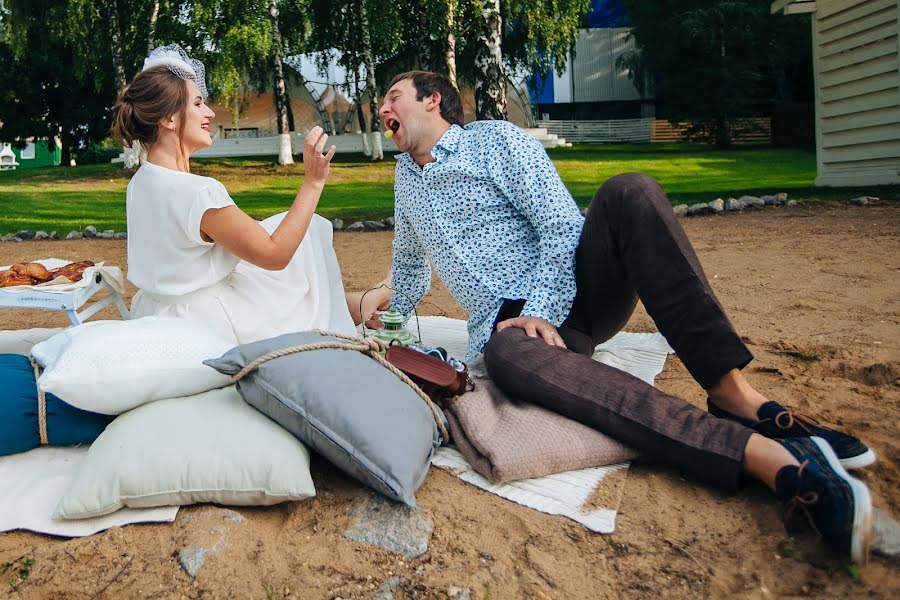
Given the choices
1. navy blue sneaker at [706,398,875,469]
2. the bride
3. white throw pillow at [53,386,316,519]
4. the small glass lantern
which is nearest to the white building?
the small glass lantern

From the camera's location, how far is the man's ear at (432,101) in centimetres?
313

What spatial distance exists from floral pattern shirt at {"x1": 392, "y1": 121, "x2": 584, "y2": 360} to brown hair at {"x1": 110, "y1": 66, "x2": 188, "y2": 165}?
880mm

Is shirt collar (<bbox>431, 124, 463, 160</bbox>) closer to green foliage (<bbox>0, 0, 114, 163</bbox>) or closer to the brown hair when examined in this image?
the brown hair

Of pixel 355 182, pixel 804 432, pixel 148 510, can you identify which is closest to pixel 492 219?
pixel 804 432

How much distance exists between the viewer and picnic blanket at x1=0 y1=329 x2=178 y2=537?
6.77 feet

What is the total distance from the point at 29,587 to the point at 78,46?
50.9ft

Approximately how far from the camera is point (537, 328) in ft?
8.48

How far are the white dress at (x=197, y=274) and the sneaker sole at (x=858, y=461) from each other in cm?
183

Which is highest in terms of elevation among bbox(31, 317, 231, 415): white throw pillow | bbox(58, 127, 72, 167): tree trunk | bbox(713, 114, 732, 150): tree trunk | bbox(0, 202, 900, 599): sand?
bbox(58, 127, 72, 167): tree trunk

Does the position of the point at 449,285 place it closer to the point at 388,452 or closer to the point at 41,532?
the point at 388,452

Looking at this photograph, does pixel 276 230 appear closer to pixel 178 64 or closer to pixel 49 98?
pixel 178 64

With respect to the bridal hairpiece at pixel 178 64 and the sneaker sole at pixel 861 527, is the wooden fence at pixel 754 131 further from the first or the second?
the sneaker sole at pixel 861 527

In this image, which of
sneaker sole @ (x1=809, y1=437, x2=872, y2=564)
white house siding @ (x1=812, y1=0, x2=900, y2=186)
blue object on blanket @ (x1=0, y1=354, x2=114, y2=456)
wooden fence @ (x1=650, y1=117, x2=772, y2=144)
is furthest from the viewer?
wooden fence @ (x1=650, y1=117, x2=772, y2=144)

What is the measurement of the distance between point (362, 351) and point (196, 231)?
728 millimetres
